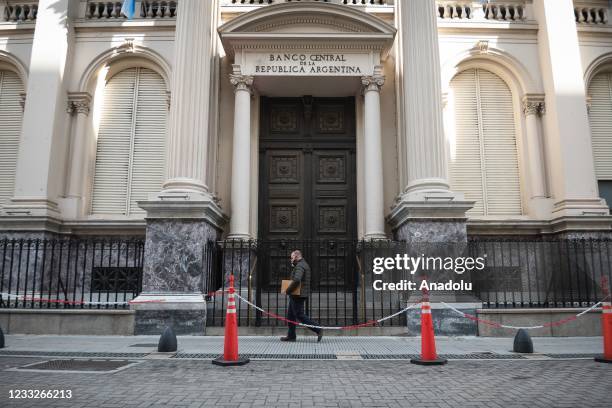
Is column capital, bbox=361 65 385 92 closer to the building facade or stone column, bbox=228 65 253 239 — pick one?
the building facade

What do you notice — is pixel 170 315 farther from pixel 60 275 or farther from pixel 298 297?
pixel 60 275

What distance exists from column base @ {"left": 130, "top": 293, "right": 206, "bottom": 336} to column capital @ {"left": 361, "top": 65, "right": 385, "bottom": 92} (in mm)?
7020

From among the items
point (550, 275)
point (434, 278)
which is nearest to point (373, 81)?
point (434, 278)

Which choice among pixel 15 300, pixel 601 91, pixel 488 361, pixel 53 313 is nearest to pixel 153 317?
pixel 53 313

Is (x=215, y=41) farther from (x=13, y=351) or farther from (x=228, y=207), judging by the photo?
(x=13, y=351)

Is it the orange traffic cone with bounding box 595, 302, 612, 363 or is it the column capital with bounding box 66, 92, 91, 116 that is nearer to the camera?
the orange traffic cone with bounding box 595, 302, 612, 363

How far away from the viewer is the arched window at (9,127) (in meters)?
14.1

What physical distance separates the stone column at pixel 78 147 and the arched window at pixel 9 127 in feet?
6.51

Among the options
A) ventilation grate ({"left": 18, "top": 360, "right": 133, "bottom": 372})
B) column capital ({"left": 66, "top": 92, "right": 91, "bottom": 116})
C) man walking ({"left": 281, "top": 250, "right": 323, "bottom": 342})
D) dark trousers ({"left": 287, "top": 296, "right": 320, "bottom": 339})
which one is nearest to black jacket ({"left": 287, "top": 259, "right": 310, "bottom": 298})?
man walking ({"left": 281, "top": 250, "right": 323, "bottom": 342})

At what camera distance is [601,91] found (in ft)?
47.6

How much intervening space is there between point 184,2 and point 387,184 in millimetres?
7063

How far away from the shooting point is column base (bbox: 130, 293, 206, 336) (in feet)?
31.9

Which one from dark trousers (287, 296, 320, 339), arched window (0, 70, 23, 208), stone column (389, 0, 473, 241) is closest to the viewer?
dark trousers (287, 296, 320, 339)

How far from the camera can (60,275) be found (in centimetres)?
1165
